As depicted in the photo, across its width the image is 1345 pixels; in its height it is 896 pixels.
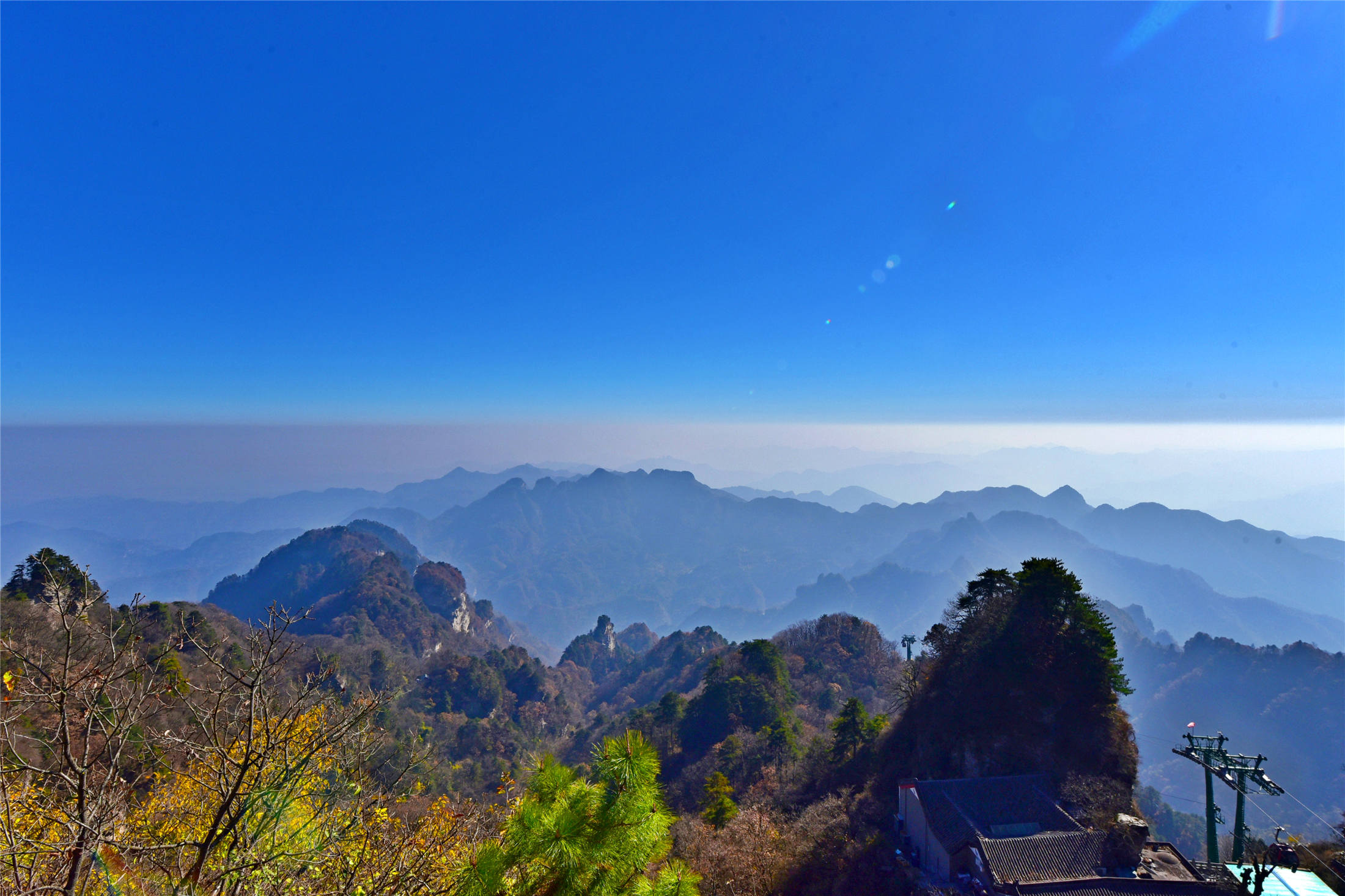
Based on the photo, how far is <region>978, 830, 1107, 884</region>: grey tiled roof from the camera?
15258mm

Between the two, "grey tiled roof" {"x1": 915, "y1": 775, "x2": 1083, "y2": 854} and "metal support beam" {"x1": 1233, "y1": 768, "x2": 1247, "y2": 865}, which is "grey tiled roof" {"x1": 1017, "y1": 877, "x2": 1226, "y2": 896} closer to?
"grey tiled roof" {"x1": 915, "y1": 775, "x2": 1083, "y2": 854}

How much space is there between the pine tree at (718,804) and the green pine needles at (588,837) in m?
22.5

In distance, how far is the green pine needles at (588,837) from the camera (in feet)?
14.0

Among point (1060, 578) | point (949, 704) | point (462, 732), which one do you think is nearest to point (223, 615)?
point (462, 732)

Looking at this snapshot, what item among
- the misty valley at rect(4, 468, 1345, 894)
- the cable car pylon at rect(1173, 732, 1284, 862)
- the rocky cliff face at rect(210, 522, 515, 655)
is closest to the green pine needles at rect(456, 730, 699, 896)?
the misty valley at rect(4, 468, 1345, 894)

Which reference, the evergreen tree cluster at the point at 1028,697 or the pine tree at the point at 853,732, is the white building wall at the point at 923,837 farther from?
the pine tree at the point at 853,732

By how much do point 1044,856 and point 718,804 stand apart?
13.8 m

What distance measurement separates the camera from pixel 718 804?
25.2 metres

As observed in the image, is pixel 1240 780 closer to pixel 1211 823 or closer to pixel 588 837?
pixel 1211 823

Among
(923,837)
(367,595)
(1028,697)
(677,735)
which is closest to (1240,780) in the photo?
(1028,697)

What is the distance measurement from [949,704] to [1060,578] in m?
7.34

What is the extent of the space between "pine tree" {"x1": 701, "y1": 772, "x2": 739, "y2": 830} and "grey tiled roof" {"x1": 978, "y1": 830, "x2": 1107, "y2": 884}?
11.3 metres

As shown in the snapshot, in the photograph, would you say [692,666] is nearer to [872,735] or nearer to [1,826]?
[872,735]

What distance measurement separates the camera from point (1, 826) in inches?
181
